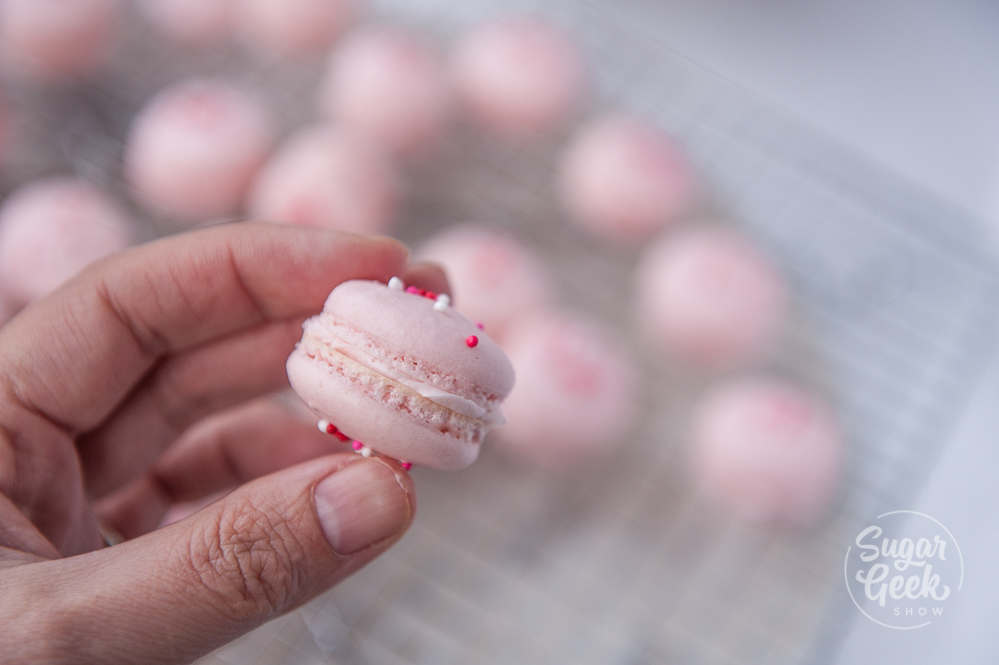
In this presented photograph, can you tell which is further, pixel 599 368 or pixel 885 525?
pixel 599 368

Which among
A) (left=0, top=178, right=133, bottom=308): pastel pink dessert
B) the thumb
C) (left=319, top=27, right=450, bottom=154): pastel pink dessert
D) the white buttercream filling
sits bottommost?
(left=0, top=178, right=133, bottom=308): pastel pink dessert

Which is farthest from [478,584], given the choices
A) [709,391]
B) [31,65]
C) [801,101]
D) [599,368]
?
[31,65]

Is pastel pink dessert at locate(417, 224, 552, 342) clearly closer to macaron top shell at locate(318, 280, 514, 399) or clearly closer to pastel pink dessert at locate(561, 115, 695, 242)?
pastel pink dessert at locate(561, 115, 695, 242)

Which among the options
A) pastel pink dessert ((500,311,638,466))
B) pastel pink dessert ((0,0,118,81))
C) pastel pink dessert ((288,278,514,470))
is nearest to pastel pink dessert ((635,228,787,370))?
pastel pink dessert ((500,311,638,466))

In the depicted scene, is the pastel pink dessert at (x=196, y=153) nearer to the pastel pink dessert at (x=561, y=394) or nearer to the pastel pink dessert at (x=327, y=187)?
the pastel pink dessert at (x=327, y=187)

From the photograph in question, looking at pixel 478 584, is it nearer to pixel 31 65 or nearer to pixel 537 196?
pixel 537 196

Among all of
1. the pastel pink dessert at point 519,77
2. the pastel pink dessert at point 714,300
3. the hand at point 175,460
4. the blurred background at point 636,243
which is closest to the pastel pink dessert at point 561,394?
the blurred background at point 636,243

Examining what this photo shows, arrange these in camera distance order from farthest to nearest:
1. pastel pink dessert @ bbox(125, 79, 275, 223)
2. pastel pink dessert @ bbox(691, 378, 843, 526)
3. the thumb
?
pastel pink dessert @ bbox(125, 79, 275, 223) < pastel pink dessert @ bbox(691, 378, 843, 526) < the thumb
